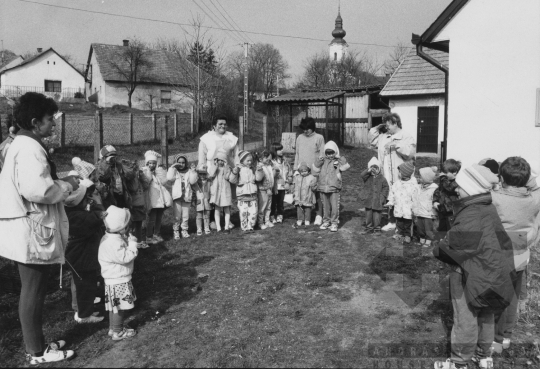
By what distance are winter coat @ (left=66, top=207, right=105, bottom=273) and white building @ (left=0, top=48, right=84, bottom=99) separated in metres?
42.0

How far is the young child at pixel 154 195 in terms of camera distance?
718cm

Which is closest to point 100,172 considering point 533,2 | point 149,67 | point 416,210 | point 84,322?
point 84,322

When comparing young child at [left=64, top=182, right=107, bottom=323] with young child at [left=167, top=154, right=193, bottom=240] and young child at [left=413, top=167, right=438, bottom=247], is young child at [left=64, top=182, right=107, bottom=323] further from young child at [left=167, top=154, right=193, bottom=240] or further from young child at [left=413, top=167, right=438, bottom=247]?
young child at [left=413, top=167, right=438, bottom=247]

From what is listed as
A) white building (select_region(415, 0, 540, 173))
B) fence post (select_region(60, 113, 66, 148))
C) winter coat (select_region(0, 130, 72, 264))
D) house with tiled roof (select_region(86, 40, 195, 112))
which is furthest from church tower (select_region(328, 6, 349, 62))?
winter coat (select_region(0, 130, 72, 264))

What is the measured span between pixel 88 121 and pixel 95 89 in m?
22.7

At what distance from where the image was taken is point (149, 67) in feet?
126

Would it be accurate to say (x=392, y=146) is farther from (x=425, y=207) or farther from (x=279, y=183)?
A: (x=279, y=183)

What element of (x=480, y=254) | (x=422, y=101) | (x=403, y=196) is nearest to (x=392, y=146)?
(x=403, y=196)

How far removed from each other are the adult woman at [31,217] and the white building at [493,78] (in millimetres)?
6949

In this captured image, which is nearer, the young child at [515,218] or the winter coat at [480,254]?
the winter coat at [480,254]

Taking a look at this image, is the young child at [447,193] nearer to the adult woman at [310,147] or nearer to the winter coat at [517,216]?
the winter coat at [517,216]

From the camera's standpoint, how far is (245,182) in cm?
801

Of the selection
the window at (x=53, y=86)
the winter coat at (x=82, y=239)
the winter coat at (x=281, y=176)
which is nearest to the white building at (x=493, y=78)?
the winter coat at (x=281, y=176)

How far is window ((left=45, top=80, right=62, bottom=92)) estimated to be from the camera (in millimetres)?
44156
